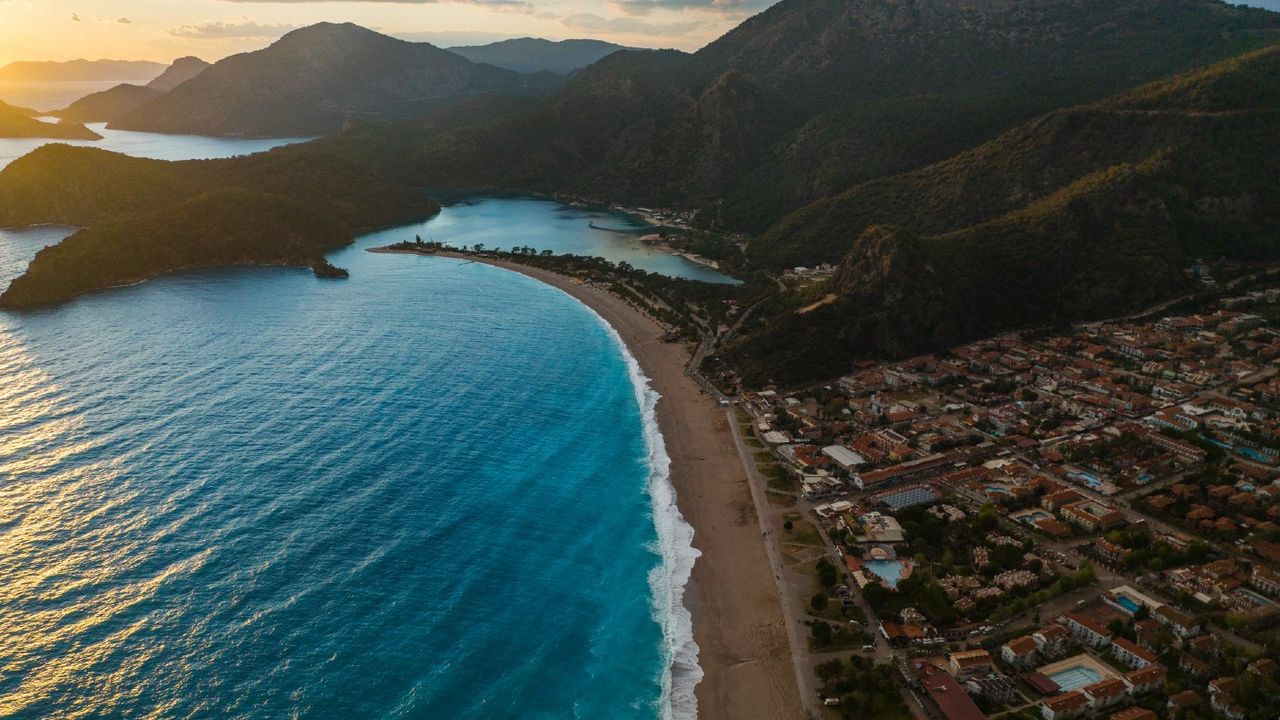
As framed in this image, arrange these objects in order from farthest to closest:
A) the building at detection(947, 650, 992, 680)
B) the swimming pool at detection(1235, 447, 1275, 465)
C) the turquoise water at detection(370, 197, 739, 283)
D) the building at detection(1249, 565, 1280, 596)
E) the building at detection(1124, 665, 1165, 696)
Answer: the turquoise water at detection(370, 197, 739, 283) → the swimming pool at detection(1235, 447, 1275, 465) → the building at detection(1249, 565, 1280, 596) → the building at detection(947, 650, 992, 680) → the building at detection(1124, 665, 1165, 696)

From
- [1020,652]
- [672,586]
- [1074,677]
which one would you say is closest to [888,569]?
[1020,652]

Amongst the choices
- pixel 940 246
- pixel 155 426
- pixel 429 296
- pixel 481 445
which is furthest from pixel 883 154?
pixel 155 426

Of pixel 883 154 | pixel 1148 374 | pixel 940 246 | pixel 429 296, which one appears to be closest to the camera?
pixel 1148 374

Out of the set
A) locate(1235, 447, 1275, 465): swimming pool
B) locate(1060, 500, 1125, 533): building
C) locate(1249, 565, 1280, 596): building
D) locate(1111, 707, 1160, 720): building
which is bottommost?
locate(1111, 707, 1160, 720): building

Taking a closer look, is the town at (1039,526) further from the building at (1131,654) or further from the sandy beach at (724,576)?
the sandy beach at (724,576)

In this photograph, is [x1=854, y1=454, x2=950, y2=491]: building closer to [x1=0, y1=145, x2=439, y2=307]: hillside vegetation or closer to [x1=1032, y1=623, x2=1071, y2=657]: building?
[x1=1032, y1=623, x2=1071, y2=657]: building

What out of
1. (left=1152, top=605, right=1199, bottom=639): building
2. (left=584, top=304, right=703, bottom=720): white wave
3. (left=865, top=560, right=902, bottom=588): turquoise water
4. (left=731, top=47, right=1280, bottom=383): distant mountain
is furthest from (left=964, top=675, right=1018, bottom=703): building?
(left=731, top=47, right=1280, bottom=383): distant mountain

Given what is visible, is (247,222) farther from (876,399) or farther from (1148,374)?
(1148,374)

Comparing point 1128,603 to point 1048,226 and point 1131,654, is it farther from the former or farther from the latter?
point 1048,226
